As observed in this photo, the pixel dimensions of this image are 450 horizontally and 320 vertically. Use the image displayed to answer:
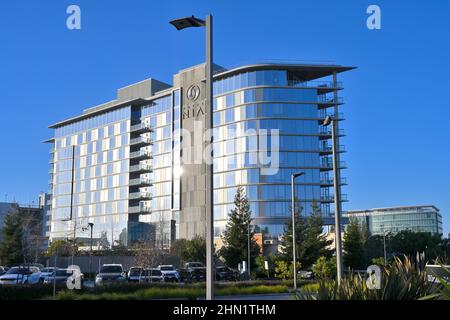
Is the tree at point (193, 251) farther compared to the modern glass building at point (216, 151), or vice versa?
the modern glass building at point (216, 151)

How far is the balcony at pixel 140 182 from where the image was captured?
105 metres

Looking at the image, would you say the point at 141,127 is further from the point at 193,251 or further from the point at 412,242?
the point at 412,242

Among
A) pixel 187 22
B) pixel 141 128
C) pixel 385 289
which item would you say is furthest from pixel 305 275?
pixel 141 128

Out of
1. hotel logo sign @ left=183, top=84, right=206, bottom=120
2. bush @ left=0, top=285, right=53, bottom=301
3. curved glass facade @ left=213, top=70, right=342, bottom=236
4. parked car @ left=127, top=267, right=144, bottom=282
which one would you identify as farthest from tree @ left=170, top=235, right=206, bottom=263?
bush @ left=0, top=285, right=53, bottom=301

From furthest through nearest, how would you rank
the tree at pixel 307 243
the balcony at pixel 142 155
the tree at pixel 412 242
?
the balcony at pixel 142 155 → the tree at pixel 412 242 → the tree at pixel 307 243

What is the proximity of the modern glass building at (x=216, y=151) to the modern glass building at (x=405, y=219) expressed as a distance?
5100cm

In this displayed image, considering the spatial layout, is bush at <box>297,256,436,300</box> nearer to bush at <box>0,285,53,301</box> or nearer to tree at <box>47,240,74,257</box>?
bush at <box>0,285,53,301</box>

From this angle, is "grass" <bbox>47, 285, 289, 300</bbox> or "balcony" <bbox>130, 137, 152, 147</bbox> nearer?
"grass" <bbox>47, 285, 289, 300</bbox>

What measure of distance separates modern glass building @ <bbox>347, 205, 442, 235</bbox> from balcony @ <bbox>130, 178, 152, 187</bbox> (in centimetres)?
5777

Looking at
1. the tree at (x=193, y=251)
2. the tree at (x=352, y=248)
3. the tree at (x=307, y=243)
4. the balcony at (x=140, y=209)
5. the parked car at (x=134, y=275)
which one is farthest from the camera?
the balcony at (x=140, y=209)

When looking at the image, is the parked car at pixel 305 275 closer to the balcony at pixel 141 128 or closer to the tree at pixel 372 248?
the tree at pixel 372 248

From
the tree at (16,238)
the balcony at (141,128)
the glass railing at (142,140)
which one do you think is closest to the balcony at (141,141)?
the glass railing at (142,140)

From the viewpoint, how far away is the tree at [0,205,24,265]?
192 ft
